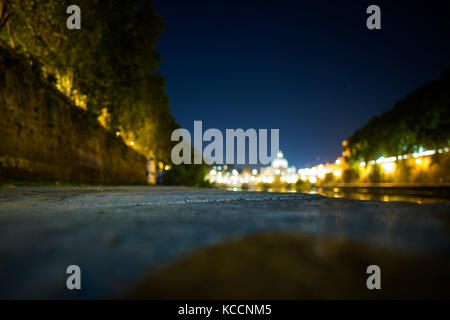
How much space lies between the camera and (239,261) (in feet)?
1.78

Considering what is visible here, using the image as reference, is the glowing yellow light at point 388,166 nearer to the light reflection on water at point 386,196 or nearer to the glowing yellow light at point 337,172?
the glowing yellow light at point 337,172

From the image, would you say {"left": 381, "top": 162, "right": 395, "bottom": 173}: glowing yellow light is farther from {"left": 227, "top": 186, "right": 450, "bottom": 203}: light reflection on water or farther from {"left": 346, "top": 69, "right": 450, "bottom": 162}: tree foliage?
{"left": 227, "top": 186, "right": 450, "bottom": 203}: light reflection on water

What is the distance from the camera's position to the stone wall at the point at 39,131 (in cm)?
580

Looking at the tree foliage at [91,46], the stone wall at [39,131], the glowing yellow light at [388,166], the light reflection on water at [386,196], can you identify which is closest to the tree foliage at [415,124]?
the glowing yellow light at [388,166]

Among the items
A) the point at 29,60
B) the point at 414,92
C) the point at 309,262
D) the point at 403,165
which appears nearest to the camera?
the point at 309,262

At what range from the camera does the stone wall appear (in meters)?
5.80

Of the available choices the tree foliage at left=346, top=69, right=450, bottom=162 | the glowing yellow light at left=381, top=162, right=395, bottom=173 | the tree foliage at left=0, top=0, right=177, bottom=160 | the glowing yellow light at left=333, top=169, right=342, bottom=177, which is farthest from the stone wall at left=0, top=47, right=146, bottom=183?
the glowing yellow light at left=333, top=169, right=342, bottom=177

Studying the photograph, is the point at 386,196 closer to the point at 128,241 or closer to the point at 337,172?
the point at 128,241

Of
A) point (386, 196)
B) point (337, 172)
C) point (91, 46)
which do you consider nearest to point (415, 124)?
point (386, 196)

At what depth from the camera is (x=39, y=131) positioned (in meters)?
6.96
